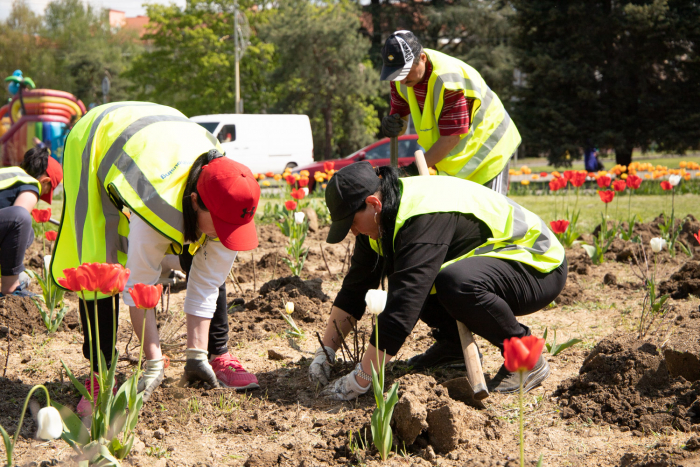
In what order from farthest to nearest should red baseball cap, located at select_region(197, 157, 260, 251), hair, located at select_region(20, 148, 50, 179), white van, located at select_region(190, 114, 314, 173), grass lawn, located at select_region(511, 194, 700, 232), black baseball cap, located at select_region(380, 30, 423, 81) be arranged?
white van, located at select_region(190, 114, 314, 173) → grass lawn, located at select_region(511, 194, 700, 232) → hair, located at select_region(20, 148, 50, 179) → black baseball cap, located at select_region(380, 30, 423, 81) → red baseball cap, located at select_region(197, 157, 260, 251)

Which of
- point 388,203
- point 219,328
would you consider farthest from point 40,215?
point 388,203

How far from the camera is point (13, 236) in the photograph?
4047mm

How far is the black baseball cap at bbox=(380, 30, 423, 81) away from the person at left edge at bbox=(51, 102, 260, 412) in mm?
1316

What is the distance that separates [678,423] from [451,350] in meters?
1.04

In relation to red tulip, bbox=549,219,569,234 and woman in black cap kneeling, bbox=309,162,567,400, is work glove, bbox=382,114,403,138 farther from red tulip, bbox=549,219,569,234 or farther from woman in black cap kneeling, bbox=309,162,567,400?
woman in black cap kneeling, bbox=309,162,567,400

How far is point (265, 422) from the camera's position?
249cm

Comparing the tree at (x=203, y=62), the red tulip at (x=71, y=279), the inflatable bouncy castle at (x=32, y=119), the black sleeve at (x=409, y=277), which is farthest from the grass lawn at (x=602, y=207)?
the tree at (x=203, y=62)

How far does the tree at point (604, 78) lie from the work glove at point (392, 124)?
1266 centimetres

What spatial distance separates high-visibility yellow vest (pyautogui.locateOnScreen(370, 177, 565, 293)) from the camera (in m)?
2.44

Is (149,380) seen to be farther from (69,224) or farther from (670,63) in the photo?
(670,63)

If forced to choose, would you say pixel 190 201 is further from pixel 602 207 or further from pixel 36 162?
pixel 602 207

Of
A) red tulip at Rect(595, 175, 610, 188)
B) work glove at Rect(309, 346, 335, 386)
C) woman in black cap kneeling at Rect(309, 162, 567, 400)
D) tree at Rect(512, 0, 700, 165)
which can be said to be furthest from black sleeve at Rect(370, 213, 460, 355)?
tree at Rect(512, 0, 700, 165)

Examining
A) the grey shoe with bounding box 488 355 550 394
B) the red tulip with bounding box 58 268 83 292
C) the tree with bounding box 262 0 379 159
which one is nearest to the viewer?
the red tulip with bounding box 58 268 83 292

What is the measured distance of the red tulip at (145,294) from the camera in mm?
1947
